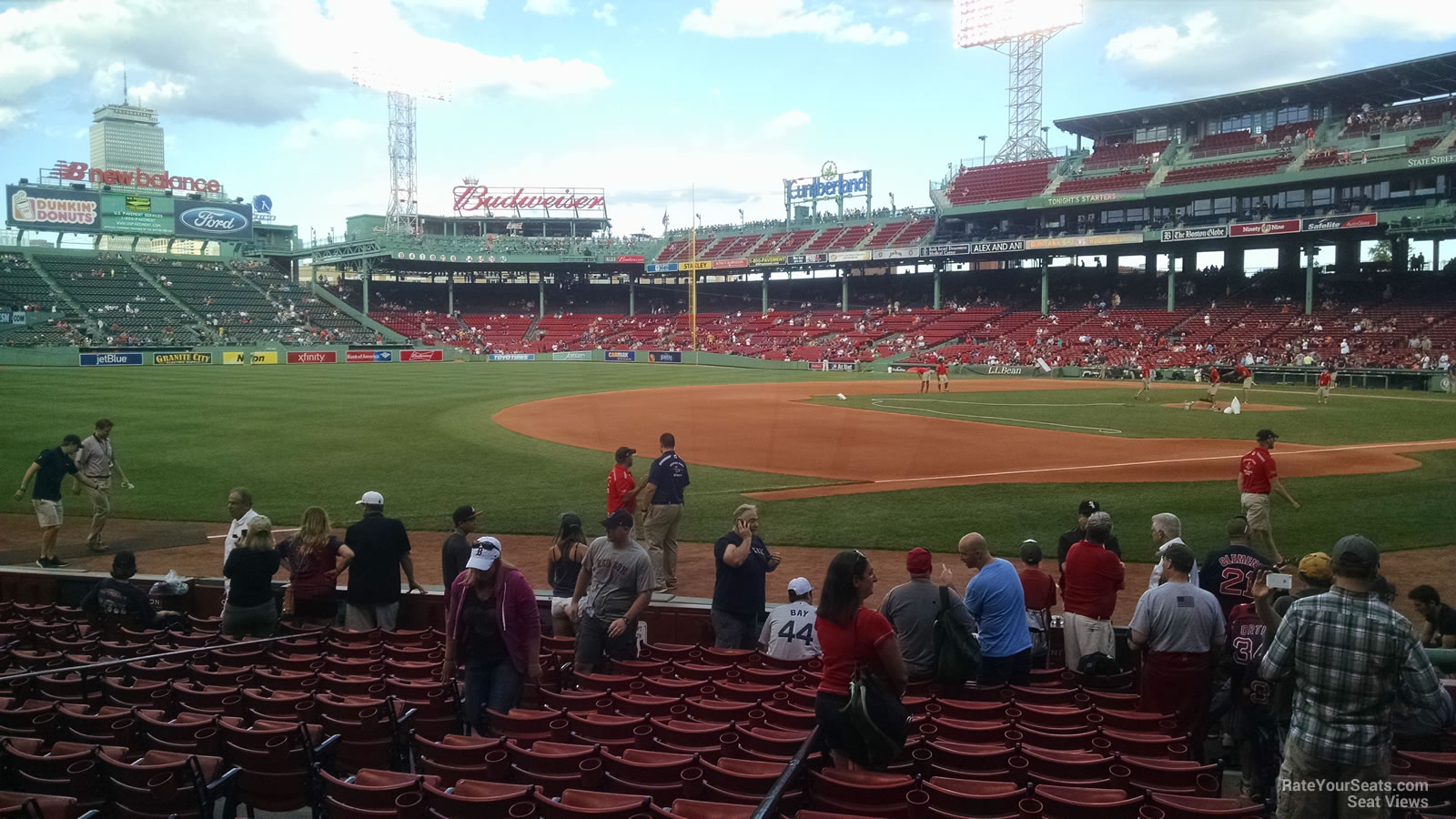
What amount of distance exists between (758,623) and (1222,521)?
1012cm

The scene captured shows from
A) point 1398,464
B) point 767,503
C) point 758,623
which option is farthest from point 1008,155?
point 758,623

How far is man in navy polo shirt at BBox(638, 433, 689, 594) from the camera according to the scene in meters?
11.8

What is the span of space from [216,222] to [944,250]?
65473mm

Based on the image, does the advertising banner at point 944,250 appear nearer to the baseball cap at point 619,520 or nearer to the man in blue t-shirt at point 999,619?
the man in blue t-shirt at point 999,619

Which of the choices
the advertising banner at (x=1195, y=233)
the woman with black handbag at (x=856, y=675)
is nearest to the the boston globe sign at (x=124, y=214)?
the advertising banner at (x=1195, y=233)

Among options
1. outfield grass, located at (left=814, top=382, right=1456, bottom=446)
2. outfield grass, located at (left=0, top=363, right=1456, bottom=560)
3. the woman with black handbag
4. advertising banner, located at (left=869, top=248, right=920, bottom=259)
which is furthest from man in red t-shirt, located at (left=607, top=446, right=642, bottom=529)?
advertising banner, located at (left=869, top=248, right=920, bottom=259)

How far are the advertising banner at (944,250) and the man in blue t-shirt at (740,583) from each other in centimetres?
6414

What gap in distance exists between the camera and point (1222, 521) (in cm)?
1519

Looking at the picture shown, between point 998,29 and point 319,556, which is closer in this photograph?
point 319,556

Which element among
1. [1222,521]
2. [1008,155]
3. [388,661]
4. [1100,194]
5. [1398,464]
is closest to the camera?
[388,661]

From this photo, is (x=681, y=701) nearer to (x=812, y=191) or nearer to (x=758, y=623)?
(x=758, y=623)

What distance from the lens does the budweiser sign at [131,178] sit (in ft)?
273

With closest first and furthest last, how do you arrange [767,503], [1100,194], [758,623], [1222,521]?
[758,623] < [1222,521] < [767,503] < [1100,194]

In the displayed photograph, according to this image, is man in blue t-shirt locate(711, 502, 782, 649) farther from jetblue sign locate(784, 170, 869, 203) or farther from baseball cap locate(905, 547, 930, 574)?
jetblue sign locate(784, 170, 869, 203)
